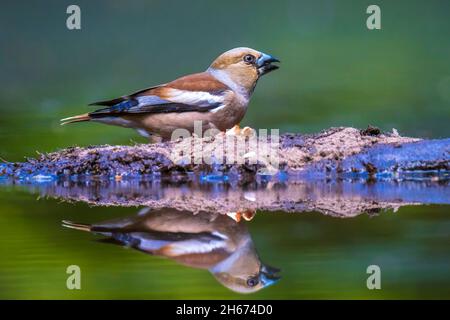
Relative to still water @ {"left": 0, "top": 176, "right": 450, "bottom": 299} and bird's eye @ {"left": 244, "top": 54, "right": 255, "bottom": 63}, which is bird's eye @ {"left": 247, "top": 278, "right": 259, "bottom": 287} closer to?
still water @ {"left": 0, "top": 176, "right": 450, "bottom": 299}

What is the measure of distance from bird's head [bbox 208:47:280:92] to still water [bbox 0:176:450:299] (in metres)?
2.44

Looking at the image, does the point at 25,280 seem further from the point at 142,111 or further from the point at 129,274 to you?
the point at 142,111

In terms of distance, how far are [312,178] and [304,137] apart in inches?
30.5

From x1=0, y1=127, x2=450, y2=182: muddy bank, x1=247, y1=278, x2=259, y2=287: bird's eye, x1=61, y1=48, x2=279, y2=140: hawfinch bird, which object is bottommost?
x1=247, y1=278, x2=259, y2=287: bird's eye

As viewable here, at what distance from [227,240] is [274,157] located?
10.6 ft

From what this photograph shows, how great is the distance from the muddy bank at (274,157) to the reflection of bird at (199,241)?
2093 mm

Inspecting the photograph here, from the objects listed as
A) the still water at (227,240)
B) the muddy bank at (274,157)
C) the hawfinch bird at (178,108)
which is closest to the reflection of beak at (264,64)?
the hawfinch bird at (178,108)

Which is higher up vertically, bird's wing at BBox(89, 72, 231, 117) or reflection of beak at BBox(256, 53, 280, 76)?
reflection of beak at BBox(256, 53, 280, 76)

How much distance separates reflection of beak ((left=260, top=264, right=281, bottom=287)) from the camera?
3947mm

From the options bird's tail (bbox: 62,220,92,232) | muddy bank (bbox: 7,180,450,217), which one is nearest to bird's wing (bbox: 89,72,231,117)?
muddy bank (bbox: 7,180,450,217)

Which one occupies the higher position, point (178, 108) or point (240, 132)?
point (178, 108)

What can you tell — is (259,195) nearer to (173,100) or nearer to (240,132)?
(240,132)

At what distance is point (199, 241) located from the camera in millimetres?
4629

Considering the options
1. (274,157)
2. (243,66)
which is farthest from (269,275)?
(243,66)
